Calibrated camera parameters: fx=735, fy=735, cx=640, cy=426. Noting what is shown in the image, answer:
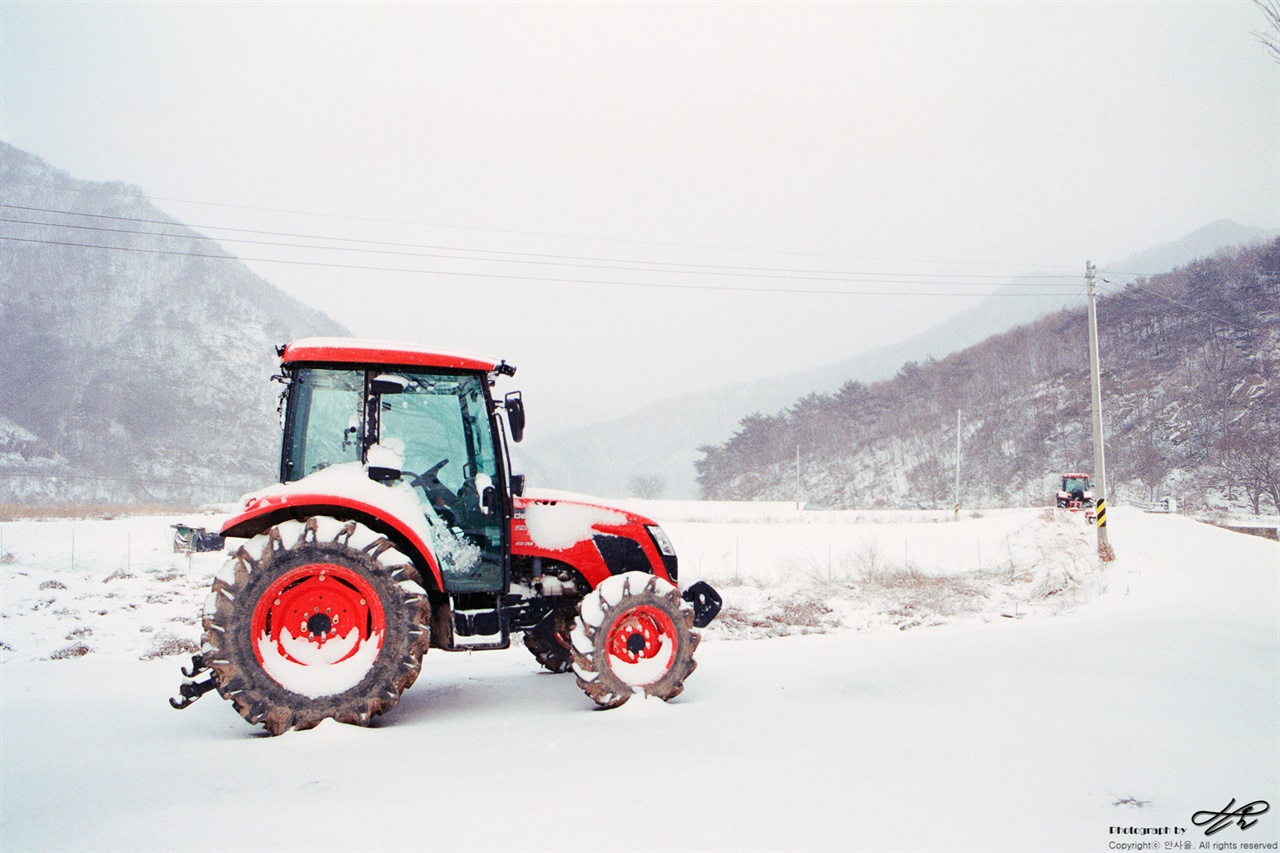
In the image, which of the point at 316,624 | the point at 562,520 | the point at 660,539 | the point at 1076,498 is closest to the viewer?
the point at 316,624

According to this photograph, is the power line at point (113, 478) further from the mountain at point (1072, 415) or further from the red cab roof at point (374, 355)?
the red cab roof at point (374, 355)

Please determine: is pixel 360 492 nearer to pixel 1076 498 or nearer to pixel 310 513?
pixel 310 513

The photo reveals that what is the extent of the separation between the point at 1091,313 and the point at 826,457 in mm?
49876

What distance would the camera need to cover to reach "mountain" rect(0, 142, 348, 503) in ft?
267

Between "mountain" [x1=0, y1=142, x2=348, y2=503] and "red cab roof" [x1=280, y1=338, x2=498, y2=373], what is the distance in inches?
2676

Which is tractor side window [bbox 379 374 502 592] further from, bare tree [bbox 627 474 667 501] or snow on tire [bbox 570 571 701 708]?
bare tree [bbox 627 474 667 501]

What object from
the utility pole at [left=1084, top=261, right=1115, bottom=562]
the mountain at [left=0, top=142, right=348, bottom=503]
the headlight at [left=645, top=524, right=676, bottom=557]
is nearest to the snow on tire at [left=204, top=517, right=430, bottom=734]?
the headlight at [left=645, top=524, right=676, bottom=557]

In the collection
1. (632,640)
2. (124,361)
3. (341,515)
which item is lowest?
(632,640)

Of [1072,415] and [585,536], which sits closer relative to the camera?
[585,536]

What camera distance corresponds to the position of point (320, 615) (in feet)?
13.8

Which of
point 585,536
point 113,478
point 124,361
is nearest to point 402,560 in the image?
point 585,536

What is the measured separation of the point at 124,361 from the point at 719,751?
122 m

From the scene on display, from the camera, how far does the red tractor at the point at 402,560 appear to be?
4086mm
